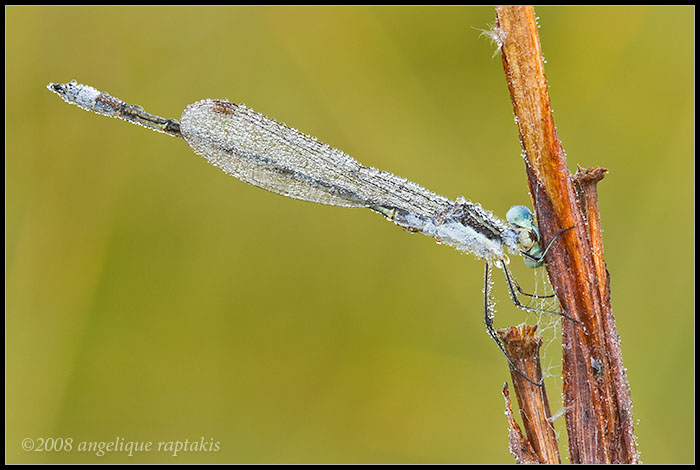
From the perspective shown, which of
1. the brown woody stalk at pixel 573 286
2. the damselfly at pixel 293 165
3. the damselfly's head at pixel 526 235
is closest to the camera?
the brown woody stalk at pixel 573 286

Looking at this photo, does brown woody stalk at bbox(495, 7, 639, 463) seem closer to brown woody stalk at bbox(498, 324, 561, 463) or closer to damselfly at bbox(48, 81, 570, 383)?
brown woody stalk at bbox(498, 324, 561, 463)

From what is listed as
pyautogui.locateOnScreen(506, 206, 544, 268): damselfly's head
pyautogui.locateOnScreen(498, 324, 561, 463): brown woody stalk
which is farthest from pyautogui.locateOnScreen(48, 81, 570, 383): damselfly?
pyautogui.locateOnScreen(498, 324, 561, 463): brown woody stalk

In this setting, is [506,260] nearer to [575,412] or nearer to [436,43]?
[575,412]

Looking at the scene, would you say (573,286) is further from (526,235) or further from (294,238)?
(294,238)

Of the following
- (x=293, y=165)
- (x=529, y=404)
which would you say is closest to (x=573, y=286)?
(x=529, y=404)

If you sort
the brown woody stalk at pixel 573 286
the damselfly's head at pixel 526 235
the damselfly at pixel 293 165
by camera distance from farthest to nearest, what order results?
the damselfly at pixel 293 165, the damselfly's head at pixel 526 235, the brown woody stalk at pixel 573 286

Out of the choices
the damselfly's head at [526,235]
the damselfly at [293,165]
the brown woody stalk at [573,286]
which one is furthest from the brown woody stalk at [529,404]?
the damselfly at [293,165]

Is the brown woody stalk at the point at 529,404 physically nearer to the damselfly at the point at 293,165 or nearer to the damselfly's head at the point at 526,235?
the damselfly's head at the point at 526,235
